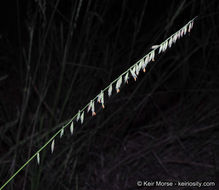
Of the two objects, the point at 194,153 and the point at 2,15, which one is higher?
the point at 2,15

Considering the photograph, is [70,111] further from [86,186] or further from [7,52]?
[7,52]

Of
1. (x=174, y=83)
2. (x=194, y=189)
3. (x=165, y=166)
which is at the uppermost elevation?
(x=174, y=83)

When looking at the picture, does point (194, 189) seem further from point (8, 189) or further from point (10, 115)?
point (10, 115)

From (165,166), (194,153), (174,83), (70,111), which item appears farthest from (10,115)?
(174,83)

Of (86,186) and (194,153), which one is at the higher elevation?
(194,153)

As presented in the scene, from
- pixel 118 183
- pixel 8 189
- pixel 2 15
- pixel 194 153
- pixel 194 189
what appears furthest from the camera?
pixel 2 15

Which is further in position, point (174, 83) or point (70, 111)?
point (174, 83)

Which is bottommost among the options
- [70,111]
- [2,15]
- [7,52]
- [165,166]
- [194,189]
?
[194,189]

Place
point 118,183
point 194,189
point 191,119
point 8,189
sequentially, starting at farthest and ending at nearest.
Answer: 1. point 191,119
2. point 118,183
3. point 194,189
4. point 8,189

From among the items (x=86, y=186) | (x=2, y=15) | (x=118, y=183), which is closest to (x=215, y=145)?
(x=118, y=183)
